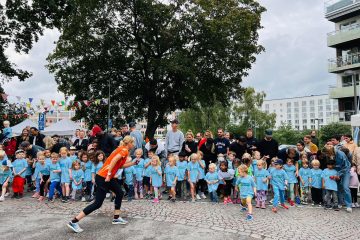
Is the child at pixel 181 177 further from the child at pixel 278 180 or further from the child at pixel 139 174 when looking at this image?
the child at pixel 278 180

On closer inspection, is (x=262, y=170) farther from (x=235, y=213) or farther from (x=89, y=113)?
(x=89, y=113)

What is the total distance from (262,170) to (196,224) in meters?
3.06

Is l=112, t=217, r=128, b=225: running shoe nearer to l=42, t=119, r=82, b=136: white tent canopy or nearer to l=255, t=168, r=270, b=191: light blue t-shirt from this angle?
l=255, t=168, r=270, b=191: light blue t-shirt

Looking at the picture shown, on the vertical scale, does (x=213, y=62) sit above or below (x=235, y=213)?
above

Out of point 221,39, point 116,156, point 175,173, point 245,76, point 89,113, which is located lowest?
point 175,173

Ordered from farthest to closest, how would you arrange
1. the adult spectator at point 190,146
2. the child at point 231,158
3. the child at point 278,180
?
1. the adult spectator at point 190,146
2. the child at point 231,158
3. the child at point 278,180

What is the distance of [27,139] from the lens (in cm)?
1154

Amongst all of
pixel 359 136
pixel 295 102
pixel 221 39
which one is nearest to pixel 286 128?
pixel 221 39

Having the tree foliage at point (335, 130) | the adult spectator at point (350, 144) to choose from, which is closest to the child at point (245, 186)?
the adult spectator at point (350, 144)

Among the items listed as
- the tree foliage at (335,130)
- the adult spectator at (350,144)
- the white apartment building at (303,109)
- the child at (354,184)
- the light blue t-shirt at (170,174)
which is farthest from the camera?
the white apartment building at (303,109)

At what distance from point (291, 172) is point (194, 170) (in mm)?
2781

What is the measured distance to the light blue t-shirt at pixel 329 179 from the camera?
891 cm

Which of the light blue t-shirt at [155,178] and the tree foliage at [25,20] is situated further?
the tree foliage at [25,20]

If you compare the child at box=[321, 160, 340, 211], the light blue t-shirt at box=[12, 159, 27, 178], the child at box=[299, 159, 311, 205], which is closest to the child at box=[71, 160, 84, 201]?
the light blue t-shirt at box=[12, 159, 27, 178]
